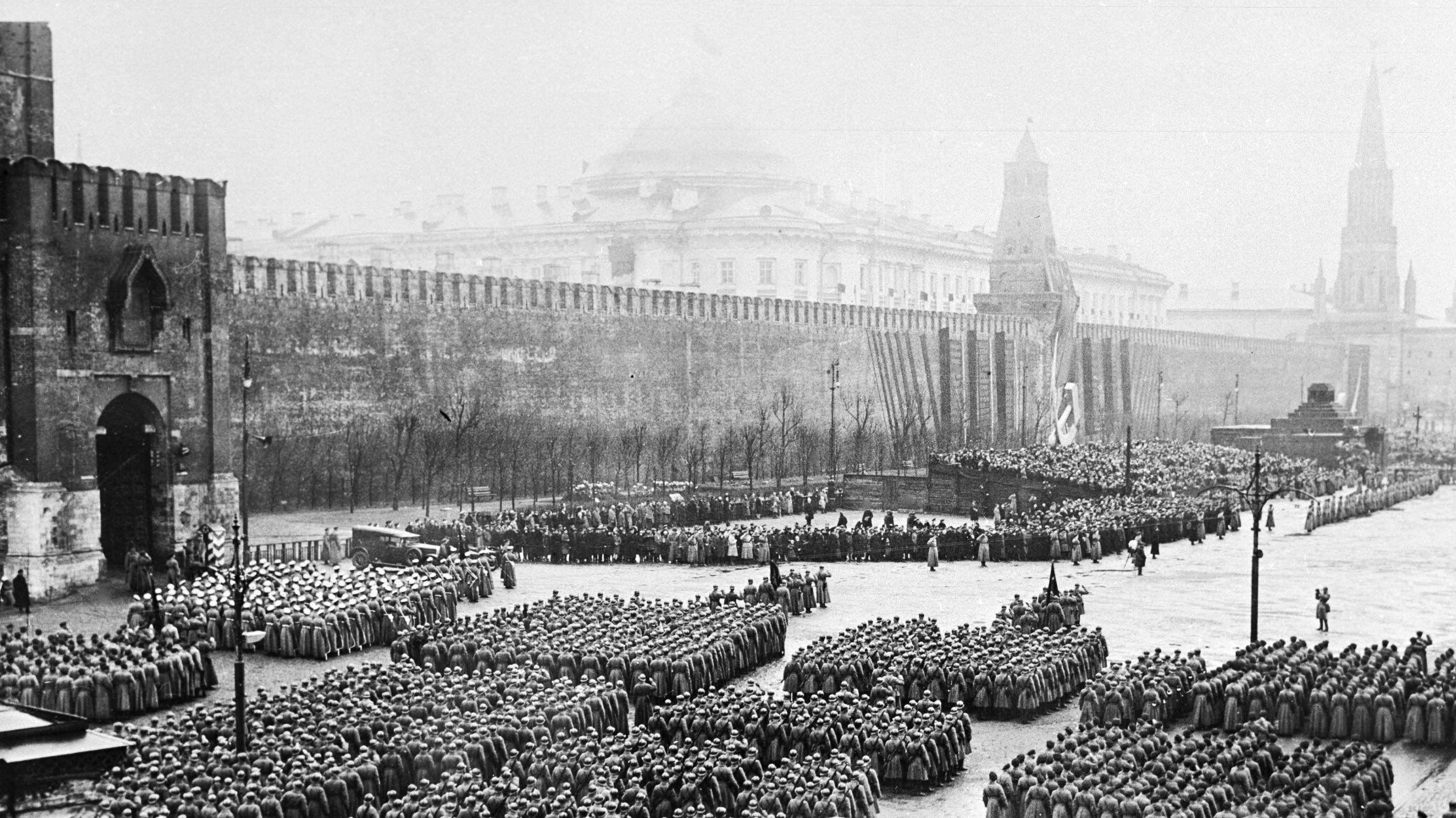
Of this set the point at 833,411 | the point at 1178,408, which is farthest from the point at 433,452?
the point at 1178,408

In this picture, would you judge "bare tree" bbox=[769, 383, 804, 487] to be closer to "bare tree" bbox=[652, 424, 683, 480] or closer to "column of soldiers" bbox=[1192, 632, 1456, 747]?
"bare tree" bbox=[652, 424, 683, 480]

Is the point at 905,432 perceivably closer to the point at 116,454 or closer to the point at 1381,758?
the point at 116,454

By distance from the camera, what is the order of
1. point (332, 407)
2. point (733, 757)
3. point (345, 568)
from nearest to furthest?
point (733, 757) → point (345, 568) → point (332, 407)

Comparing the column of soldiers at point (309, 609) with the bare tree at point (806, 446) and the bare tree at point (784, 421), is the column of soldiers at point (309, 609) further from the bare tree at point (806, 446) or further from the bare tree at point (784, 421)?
the bare tree at point (806, 446)

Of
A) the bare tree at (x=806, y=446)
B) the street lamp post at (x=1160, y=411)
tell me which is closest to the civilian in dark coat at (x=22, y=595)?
the bare tree at (x=806, y=446)

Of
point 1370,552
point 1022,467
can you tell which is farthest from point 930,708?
point 1022,467

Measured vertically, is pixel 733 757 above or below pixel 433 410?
below
